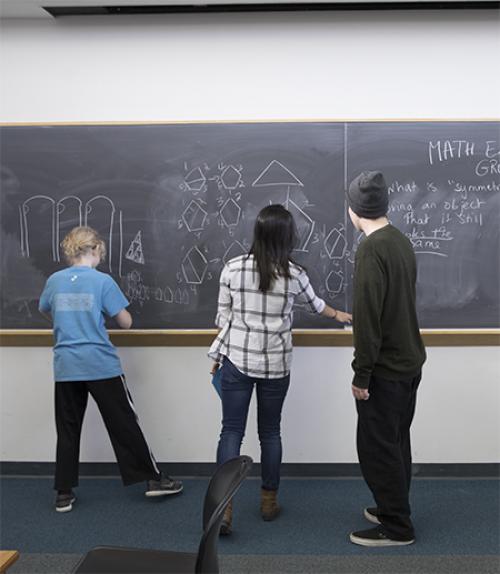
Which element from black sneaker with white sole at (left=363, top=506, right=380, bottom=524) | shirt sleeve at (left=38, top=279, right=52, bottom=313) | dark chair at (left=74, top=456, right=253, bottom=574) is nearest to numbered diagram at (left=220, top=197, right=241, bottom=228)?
shirt sleeve at (left=38, top=279, right=52, bottom=313)

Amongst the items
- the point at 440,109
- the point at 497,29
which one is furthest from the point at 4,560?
the point at 497,29

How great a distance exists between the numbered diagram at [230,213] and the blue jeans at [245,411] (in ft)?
2.92

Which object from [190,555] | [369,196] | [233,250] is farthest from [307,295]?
[190,555]

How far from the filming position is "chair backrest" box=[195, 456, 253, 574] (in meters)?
1.57

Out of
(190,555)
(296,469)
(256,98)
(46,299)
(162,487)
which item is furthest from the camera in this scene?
(296,469)

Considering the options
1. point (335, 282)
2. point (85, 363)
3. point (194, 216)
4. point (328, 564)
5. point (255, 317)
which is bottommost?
point (328, 564)

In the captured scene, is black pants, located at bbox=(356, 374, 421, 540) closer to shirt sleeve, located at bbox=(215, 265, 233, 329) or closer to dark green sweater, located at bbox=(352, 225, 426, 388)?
dark green sweater, located at bbox=(352, 225, 426, 388)

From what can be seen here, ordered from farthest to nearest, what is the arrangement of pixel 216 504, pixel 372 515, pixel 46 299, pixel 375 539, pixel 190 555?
pixel 46 299 → pixel 372 515 → pixel 375 539 → pixel 190 555 → pixel 216 504

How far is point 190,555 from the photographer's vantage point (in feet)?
6.59

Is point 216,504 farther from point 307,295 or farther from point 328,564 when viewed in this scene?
point 307,295

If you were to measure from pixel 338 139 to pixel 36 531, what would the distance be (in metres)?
2.45

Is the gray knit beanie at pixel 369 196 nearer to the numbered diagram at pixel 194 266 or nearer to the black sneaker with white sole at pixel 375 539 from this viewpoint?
the numbered diagram at pixel 194 266

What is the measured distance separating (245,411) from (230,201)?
3.83ft

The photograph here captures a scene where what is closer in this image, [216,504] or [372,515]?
[216,504]
